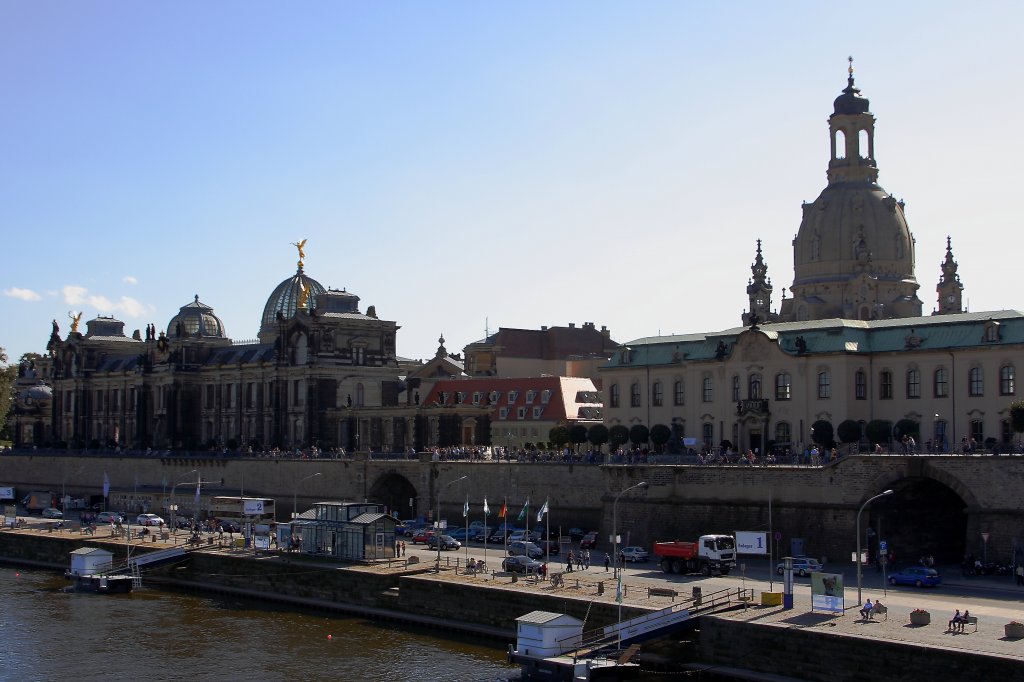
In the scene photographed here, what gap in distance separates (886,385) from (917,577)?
1967 centimetres

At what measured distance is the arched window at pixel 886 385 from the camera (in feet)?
257

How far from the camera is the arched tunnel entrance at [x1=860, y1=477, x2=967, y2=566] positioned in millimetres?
68250

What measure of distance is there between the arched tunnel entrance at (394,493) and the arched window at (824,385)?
35.3m

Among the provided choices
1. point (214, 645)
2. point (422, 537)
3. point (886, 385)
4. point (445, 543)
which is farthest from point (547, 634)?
point (886, 385)

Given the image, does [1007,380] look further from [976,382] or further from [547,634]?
[547,634]

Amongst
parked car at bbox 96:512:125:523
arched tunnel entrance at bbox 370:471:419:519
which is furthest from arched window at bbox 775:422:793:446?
parked car at bbox 96:512:125:523

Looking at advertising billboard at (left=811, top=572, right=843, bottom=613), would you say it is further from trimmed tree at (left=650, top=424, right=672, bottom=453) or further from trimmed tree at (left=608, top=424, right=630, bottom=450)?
trimmed tree at (left=608, top=424, right=630, bottom=450)

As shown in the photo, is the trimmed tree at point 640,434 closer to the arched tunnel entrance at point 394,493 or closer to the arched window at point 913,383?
the arched window at point 913,383

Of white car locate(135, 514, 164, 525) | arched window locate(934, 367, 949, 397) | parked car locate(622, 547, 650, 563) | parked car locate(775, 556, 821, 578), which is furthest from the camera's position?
white car locate(135, 514, 164, 525)

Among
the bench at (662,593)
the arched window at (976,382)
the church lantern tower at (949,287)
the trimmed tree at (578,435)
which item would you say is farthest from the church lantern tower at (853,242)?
the bench at (662,593)

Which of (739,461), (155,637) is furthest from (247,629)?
(739,461)

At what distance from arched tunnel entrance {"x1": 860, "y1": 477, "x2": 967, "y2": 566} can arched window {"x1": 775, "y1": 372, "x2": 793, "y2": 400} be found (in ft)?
40.7

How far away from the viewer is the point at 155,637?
207 feet

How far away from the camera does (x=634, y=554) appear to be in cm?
7262
